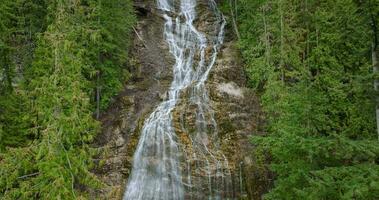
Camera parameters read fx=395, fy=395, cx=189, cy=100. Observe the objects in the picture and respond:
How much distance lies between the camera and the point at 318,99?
12.1 metres

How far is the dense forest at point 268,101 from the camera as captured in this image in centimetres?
982

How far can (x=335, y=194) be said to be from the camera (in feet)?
31.9

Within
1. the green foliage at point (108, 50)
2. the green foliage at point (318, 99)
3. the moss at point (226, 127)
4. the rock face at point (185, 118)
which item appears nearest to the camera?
the green foliage at point (318, 99)

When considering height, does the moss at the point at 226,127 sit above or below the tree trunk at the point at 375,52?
below

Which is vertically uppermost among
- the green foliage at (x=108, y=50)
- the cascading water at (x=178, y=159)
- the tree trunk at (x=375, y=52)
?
the green foliage at (x=108, y=50)

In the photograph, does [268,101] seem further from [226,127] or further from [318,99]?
[318,99]

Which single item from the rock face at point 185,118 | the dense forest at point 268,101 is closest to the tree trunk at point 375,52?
the dense forest at point 268,101

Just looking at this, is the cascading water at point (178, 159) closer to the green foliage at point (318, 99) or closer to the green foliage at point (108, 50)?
the green foliage at point (318, 99)

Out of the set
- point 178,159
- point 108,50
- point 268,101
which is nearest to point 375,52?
point 268,101

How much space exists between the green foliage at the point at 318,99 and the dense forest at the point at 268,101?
1.5 inches

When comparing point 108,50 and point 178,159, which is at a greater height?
point 108,50

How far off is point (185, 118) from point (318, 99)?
26.2 ft

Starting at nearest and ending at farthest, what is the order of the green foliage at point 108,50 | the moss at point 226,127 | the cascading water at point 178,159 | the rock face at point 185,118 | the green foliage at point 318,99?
the green foliage at point 318,99, the cascading water at point 178,159, the rock face at point 185,118, the moss at point 226,127, the green foliage at point 108,50

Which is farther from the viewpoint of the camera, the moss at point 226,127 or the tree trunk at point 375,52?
the moss at point 226,127
